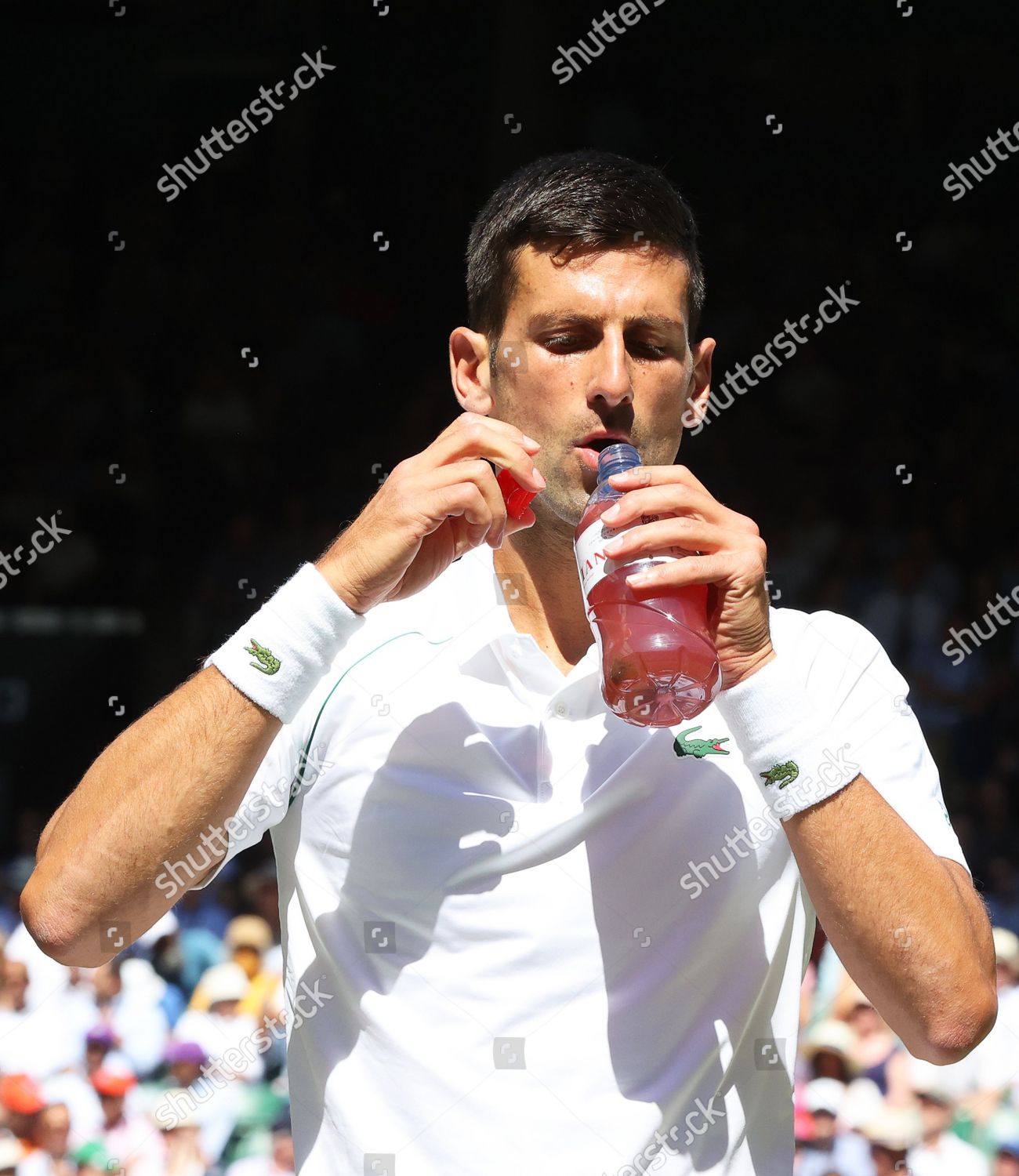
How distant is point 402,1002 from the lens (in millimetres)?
1828

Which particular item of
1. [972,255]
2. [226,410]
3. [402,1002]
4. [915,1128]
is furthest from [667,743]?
[972,255]

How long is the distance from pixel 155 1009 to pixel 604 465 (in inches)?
221

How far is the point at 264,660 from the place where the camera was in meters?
1.73

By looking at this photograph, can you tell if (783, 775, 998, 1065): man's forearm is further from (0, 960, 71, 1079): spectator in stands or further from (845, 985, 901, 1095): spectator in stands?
(0, 960, 71, 1079): spectator in stands

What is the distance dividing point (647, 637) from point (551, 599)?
47 cm

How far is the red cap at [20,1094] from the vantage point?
6289 mm

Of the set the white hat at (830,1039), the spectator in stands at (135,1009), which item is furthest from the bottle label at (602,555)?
the spectator in stands at (135,1009)

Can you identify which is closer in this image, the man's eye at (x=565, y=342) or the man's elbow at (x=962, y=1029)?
the man's elbow at (x=962, y=1029)

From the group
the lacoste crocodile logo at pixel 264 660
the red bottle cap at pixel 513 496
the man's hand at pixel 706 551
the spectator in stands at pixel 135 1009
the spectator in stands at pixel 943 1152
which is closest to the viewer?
the man's hand at pixel 706 551

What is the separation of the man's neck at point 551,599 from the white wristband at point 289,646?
1.48ft

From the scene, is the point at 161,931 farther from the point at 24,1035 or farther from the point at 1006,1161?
the point at 1006,1161

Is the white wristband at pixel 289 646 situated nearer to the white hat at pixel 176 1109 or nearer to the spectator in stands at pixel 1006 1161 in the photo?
the white hat at pixel 176 1109

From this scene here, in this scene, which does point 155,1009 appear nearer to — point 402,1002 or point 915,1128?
point 915,1128

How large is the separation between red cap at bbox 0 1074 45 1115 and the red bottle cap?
5500 millimetres
